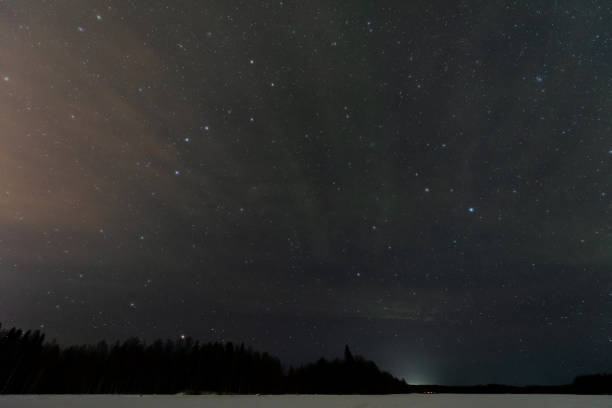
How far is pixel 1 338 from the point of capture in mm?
52125

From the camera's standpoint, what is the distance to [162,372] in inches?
2176

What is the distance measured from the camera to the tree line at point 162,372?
4666cm

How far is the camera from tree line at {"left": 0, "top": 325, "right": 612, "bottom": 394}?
46.7 m

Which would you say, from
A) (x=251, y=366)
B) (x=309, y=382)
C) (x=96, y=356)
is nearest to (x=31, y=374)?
(x=96, y=356)
